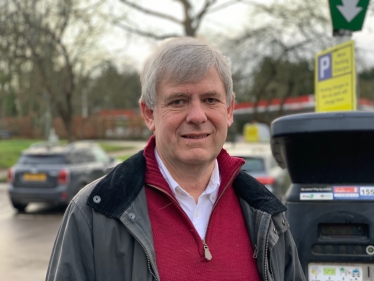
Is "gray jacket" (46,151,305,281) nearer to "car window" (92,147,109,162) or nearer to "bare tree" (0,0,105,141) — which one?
"car window" (92,147,109,162)

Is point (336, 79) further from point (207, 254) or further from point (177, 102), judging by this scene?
point (207, 254)

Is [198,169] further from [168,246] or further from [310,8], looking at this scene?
[310,8]

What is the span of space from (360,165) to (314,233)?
395 millimetres

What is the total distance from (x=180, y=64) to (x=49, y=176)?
9352 mm

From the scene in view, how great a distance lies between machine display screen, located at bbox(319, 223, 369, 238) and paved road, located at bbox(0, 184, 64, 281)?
4.63m

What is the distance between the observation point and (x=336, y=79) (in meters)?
4.05

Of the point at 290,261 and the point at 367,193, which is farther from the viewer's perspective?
the point at 367,193

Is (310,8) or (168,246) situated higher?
(310,8)

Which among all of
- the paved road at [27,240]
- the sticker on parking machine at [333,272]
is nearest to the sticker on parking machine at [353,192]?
the sticker on parking machine at [333,272]

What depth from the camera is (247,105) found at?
36906mm

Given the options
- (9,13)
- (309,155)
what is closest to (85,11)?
(9,13)

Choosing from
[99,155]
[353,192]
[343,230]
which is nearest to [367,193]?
[353,192]

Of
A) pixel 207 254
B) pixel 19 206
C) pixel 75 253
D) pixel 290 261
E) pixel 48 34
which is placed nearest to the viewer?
pixel 75 253

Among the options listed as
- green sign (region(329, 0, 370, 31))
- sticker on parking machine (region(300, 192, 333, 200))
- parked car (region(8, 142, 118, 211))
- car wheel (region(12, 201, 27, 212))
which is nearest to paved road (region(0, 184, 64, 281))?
car wheel (region(12, 201, 27, 212))
